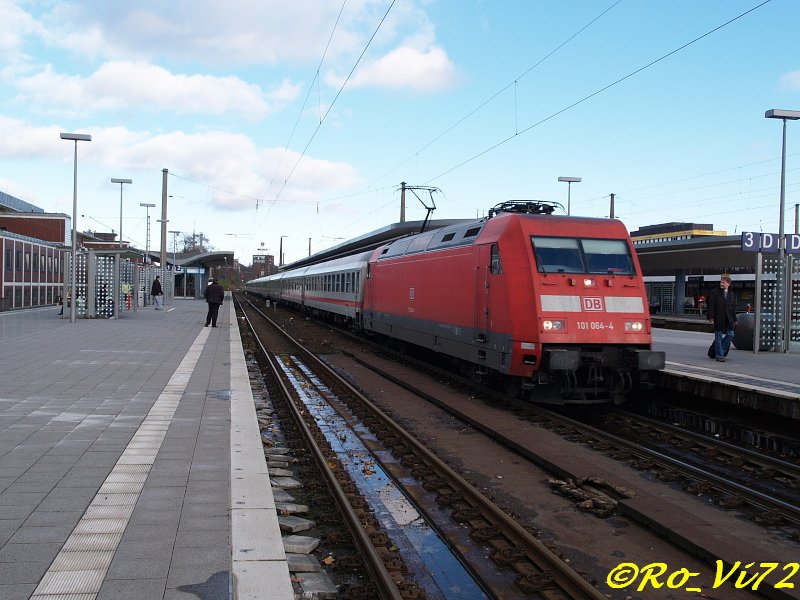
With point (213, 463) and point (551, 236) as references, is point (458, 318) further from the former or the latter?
point (213, 463)

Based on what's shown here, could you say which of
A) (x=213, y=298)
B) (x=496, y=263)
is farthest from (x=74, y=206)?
(x=496, y=263)

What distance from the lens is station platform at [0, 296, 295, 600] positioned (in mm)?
3955

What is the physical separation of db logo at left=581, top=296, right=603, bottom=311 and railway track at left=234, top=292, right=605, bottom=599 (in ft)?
10.8

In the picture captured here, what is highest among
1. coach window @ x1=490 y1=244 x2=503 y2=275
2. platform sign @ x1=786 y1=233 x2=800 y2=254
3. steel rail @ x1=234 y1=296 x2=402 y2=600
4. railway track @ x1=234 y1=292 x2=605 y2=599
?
platform sign @ x1=786 y1=233 x2=800 y2=254

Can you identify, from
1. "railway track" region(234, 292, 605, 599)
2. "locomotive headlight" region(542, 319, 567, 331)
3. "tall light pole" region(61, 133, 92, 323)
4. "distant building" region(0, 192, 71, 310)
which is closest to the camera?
"railway track" region(234, 292, 605, 599)

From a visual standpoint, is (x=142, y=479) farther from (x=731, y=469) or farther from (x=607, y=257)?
(x=607, y=257)

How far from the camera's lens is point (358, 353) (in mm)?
20297

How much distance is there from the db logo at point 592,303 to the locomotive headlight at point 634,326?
49 cm

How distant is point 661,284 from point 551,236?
132ft

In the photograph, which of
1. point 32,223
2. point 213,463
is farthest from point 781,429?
point 32,223

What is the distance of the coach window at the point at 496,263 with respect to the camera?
10.9m

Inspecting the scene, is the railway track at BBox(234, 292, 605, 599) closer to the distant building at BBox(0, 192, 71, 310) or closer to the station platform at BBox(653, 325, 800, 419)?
the station platform at BBox(653, 325, 800, 419)

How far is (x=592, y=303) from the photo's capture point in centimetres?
1049

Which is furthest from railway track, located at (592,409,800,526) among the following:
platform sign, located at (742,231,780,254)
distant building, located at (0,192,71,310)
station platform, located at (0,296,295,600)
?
distant building, located at (0,192,71,310)
